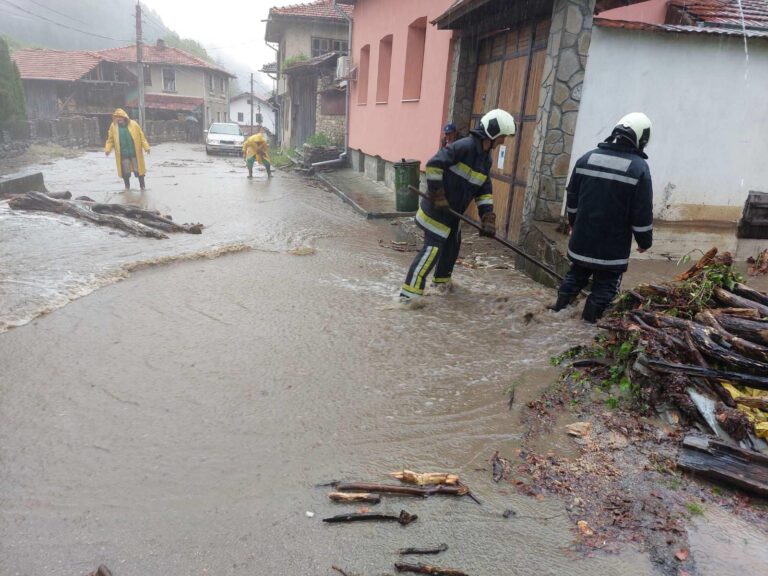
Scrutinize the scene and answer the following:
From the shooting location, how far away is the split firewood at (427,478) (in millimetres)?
2635

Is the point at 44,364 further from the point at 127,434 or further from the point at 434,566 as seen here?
the point at 434,566

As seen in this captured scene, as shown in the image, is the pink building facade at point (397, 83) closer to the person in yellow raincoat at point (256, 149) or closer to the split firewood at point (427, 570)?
the person in yellow raincoat at point (256, 149)

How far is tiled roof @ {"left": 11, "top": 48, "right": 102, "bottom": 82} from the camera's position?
37.0 m

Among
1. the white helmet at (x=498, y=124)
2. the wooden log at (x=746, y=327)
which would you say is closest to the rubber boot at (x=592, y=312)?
the wooden log at (x=746, y=327)

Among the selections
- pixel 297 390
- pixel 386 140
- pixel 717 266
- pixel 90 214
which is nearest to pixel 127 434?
pixel 297 390

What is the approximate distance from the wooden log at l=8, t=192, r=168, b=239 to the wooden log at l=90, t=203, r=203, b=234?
0.27 metres

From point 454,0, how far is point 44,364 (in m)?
8.40

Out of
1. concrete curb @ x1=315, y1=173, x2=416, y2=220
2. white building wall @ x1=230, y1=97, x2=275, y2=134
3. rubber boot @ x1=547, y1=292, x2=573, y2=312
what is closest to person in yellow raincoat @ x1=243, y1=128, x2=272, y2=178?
concrete curb @ x1=315, y1=173, x2=416, y2=220

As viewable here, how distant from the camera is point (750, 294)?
3.63 metres

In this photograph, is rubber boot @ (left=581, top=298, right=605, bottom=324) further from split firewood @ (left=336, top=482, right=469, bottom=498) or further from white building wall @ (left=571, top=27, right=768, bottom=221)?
split firewood @ (left=336, top=482, right=469, bottom=498)

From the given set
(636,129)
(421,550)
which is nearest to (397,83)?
(636,129)

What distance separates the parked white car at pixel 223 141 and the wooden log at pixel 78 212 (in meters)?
18.5

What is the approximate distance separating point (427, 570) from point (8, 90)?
1092 inches

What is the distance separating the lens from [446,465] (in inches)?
111
